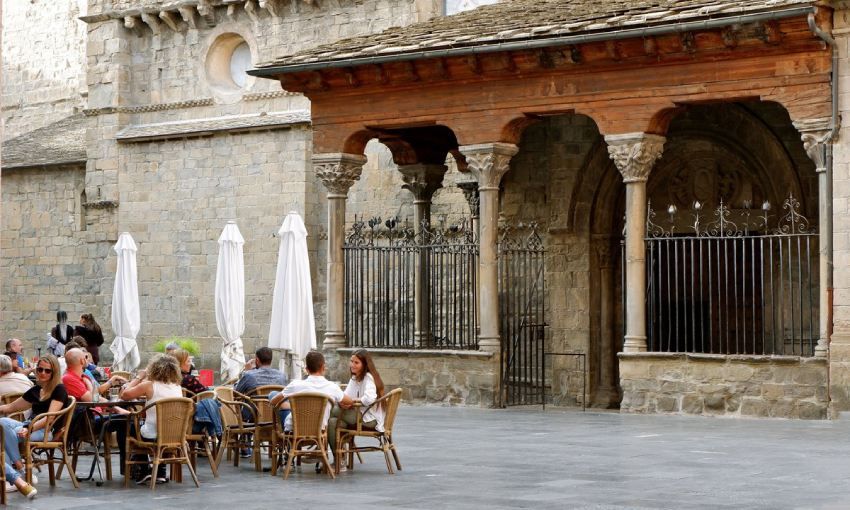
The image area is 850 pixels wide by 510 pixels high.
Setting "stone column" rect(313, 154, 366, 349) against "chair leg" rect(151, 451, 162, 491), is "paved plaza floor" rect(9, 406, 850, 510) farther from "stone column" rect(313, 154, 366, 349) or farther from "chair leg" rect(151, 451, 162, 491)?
"stone column" rect(313, 154, 366, 349)

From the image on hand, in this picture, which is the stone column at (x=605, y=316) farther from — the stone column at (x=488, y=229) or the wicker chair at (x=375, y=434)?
the wicker chair at (x=375, y=434)

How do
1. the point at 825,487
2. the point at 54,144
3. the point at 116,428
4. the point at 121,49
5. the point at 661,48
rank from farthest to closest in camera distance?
the point at 54,144
the point at 121,49
the point at 661,48
the point at 116,428
the point at 825,487

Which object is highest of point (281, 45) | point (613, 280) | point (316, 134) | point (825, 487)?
point (281, 45)

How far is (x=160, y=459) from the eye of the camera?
1148 centimetres

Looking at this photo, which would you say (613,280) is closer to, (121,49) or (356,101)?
(356,101)

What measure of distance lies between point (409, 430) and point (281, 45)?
12.9 metres

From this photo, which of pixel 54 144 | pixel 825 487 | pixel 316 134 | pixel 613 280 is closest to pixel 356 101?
pixel 316 134

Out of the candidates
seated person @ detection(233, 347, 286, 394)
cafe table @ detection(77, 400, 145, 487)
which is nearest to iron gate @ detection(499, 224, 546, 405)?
seated person @ detection(233, 347, 286, 394)

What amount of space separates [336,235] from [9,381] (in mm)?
8887

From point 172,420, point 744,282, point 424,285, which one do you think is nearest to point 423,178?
point 424,285

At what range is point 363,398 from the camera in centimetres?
1258

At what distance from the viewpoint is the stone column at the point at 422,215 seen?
74.9 feet

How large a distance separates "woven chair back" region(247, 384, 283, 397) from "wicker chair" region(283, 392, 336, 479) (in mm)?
1414

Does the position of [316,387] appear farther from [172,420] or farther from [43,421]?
[43,421]
